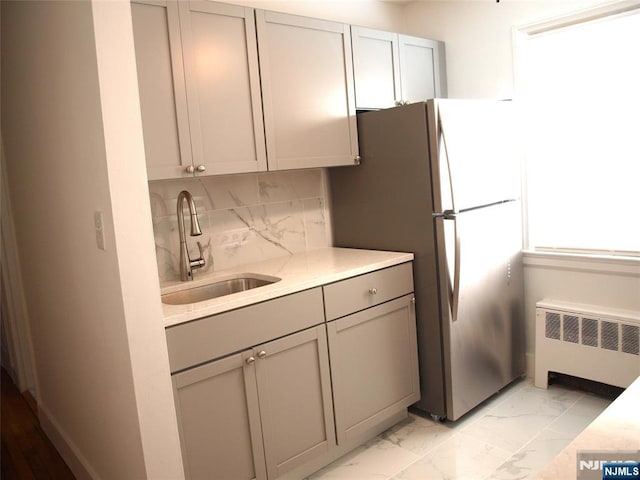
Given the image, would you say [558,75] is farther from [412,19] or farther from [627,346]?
[627,346]

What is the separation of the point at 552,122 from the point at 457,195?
915mm

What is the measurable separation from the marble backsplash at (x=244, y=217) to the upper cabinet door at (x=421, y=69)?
2.35ft

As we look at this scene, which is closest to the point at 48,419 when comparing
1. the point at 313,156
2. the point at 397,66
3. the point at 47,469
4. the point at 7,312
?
the point at 47,469

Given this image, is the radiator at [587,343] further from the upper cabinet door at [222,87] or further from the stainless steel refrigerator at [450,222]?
the upper cabinet door at [222,87]

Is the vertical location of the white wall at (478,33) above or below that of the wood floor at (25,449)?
above

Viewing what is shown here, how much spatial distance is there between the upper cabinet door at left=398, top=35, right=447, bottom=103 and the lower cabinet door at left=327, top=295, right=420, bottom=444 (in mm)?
1247

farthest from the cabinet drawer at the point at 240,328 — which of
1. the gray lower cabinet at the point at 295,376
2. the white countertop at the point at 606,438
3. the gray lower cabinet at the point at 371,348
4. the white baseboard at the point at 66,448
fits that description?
the white countertop at the point at 606,438

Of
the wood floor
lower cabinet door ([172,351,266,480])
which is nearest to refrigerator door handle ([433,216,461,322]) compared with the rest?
lower cabinet door ([172,351,266,480])

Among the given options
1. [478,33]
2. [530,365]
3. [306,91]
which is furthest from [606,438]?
[478,33]

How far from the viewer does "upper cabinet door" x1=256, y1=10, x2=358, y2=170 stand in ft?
7.77

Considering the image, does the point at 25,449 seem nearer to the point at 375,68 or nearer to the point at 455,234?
the point at 455,234

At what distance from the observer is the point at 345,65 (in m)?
2.66

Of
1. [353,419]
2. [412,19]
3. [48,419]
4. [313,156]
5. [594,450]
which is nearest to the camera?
[594,450]

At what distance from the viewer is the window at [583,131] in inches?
104
